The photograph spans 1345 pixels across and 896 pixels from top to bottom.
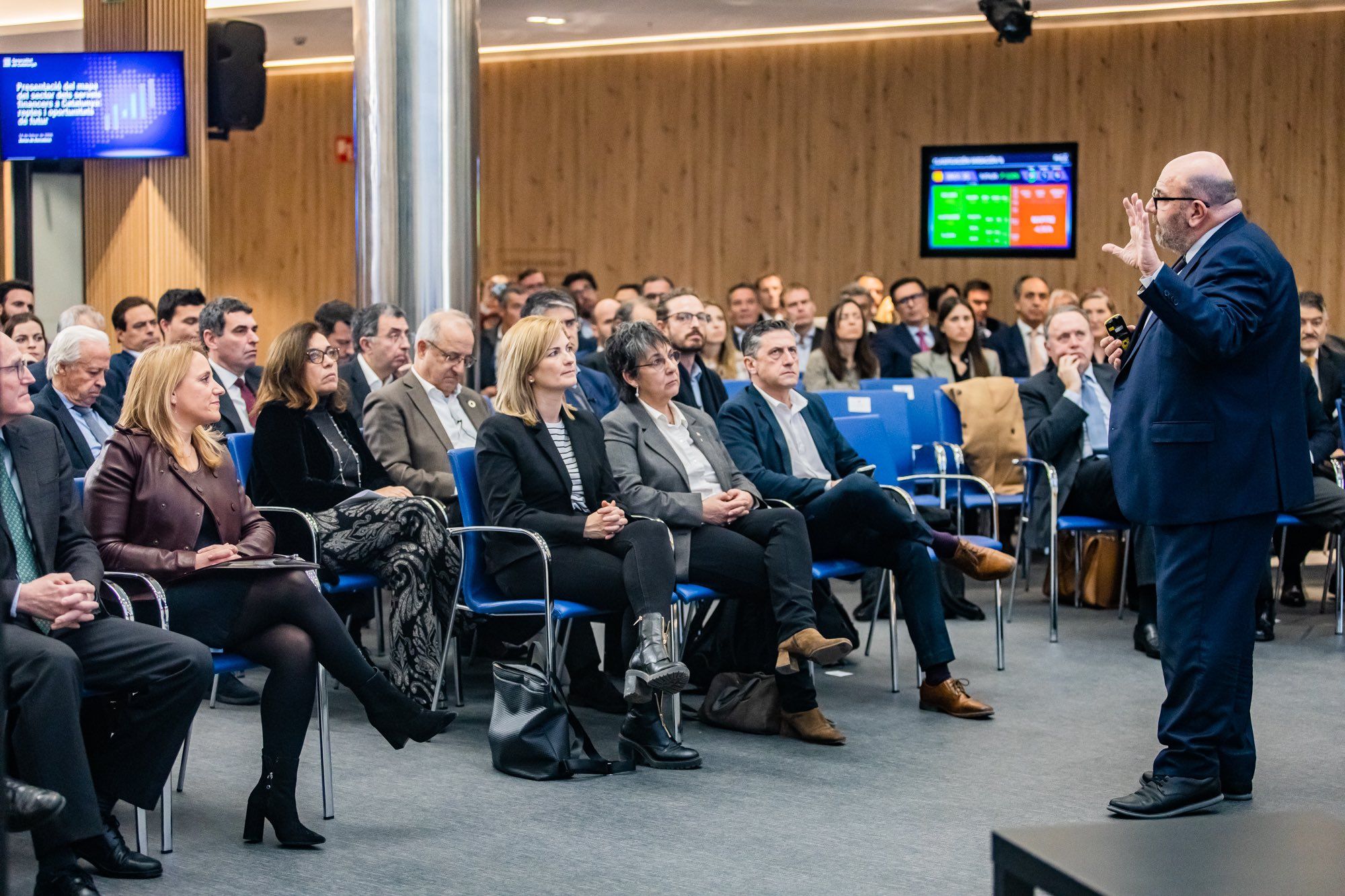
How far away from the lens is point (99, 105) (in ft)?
29.9

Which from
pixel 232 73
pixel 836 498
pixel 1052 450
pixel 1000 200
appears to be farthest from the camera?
pixel 1000 200

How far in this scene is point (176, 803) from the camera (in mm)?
3834

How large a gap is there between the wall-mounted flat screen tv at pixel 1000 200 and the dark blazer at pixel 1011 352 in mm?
1750

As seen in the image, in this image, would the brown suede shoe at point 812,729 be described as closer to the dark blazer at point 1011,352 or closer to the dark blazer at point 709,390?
the dark blazer at point 709,390

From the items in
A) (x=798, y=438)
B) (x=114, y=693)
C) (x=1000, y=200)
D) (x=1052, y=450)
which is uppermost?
(x=1000, y=200)

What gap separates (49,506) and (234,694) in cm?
177

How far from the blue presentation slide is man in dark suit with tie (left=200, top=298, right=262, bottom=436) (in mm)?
3869

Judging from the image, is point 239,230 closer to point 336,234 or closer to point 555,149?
point 336,234

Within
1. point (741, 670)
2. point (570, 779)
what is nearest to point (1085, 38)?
point (741, 670)

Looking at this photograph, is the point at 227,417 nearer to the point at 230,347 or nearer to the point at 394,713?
the point at 230,347

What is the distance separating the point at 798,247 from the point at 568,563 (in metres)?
8.07

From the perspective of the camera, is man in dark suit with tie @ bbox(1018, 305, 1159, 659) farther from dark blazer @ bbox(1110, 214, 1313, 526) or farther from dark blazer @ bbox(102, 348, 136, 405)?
dark blazer @ bbox(102, 348, 136, 405)

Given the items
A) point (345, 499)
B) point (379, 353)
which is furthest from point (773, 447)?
point (379, 353)

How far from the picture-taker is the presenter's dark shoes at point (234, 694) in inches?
195
